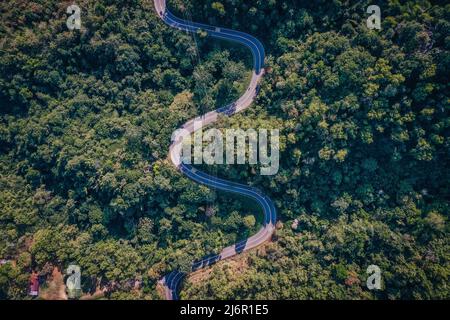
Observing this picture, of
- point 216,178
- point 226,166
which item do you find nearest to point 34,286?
point 216,178

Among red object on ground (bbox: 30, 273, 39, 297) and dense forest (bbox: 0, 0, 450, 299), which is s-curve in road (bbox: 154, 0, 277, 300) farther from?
red object on ground (bbox: 30, 273, 39, 297)

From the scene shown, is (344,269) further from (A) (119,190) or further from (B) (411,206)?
(A) (119,190)

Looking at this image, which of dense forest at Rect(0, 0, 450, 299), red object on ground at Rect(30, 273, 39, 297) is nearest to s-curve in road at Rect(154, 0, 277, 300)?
dense forest at Rect(0, 0, 450, 299)

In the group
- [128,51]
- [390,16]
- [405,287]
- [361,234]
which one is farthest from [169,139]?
[405,287]

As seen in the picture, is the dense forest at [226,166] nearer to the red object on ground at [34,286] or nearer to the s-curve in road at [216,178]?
the red object on ground at [34,286]

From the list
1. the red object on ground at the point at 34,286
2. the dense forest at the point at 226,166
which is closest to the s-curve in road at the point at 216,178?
the dense forest at the point at 226,166

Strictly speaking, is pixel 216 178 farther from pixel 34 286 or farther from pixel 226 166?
pixel 34 286
